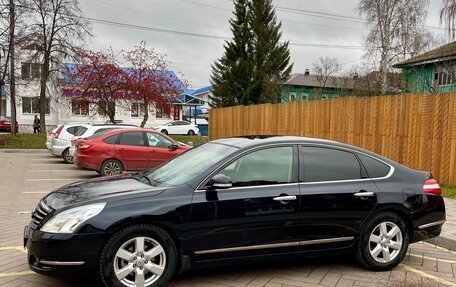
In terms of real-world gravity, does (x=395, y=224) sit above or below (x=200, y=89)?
below

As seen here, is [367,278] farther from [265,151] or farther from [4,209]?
[4,209]

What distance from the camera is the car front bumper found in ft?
12.3

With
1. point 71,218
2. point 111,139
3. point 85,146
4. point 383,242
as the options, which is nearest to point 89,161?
point 85,146

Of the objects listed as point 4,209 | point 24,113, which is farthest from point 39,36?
point 4,209

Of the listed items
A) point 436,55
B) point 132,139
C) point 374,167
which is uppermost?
point 436,55

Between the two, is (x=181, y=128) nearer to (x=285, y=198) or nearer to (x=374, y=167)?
(x=374, y=167)

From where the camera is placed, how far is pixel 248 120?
19.6m

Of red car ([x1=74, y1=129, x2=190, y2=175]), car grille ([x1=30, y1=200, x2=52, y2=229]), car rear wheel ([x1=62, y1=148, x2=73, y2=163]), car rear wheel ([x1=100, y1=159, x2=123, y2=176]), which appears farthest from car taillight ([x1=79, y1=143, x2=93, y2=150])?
car grille ([x1=30, y1=200, x2=52, y2=229])

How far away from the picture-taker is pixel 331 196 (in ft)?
15.3

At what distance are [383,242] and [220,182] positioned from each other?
215cm

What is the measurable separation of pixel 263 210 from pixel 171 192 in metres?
0.97

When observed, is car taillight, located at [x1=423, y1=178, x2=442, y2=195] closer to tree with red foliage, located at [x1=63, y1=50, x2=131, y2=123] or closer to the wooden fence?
the wooden fence

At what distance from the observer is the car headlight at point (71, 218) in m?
3.79

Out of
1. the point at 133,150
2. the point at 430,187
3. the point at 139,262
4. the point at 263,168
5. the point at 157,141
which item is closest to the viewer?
the point at 139,262
